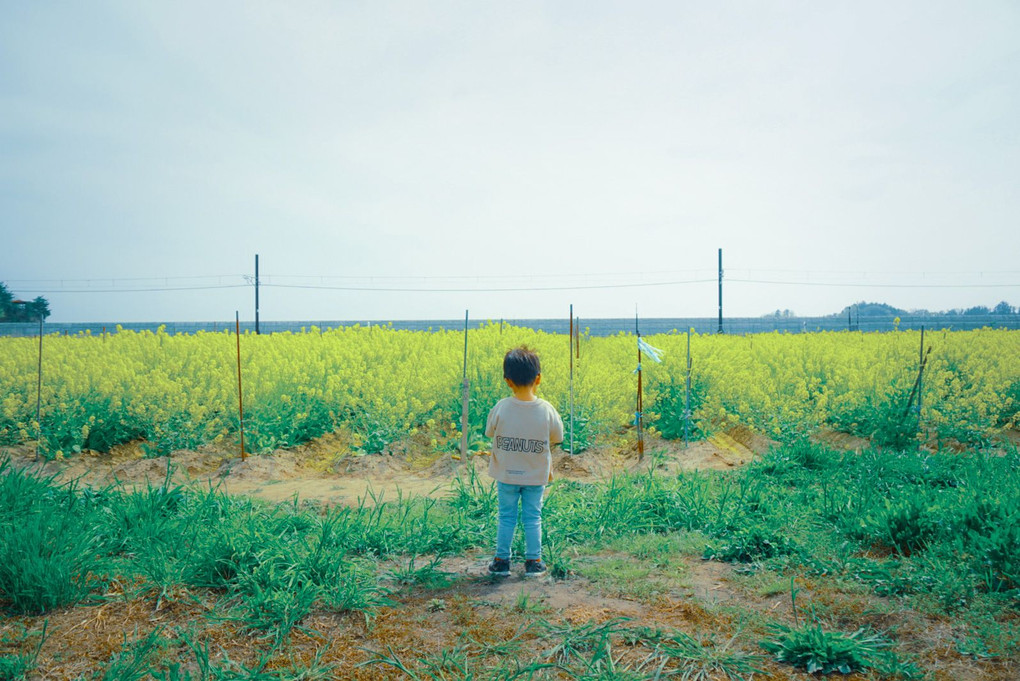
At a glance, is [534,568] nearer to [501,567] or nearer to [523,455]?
[501,567]

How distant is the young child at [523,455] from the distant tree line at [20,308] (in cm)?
3069

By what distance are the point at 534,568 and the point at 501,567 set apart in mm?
182

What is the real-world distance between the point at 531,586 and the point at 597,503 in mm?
1459

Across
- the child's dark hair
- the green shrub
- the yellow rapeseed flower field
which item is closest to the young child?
the child's dark hair

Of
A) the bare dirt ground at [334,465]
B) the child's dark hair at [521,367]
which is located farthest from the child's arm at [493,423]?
the bare dirt ground at [334,465]

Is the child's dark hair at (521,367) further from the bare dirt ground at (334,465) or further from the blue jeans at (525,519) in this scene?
the bare dirt ground at (334,465)

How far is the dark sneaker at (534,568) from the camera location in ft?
12.0

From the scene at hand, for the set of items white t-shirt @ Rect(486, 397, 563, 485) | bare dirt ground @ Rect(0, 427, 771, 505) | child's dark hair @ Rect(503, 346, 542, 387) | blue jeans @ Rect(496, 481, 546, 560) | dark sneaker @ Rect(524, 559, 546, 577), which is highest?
child's dark hair @ Rect(503, 346, 542, 387)

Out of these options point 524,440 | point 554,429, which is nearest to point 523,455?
point 524,440

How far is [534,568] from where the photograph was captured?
12.0 feet

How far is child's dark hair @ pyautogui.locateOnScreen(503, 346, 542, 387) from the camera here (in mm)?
3691

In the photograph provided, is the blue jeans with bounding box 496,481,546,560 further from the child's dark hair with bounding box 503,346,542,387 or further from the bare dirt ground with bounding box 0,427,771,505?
the bare dirt ground with bounding box 0,427,771,505

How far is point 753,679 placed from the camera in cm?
257

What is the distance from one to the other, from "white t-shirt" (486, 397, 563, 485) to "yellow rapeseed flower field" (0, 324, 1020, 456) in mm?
4128
